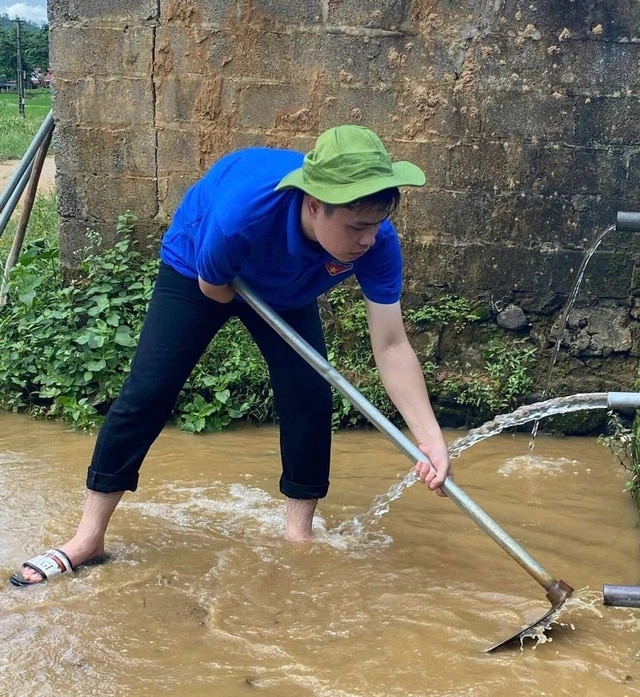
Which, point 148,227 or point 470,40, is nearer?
point 470,40

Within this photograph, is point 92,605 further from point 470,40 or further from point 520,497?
point 470,40

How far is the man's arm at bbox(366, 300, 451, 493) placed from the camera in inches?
111

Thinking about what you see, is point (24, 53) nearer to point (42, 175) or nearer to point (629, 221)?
point (42, 175)

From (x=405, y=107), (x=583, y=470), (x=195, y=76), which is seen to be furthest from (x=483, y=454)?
(x=195, y=76)

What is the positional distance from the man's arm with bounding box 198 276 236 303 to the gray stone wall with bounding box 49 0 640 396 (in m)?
2.02

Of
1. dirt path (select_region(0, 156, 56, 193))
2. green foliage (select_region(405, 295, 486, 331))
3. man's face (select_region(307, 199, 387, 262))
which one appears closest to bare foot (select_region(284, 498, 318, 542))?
man's face (select_region(307, 199, 387, 262))

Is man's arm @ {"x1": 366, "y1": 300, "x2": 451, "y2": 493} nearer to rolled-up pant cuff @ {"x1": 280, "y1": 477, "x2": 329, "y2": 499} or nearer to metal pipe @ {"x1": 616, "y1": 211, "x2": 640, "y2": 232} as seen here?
rolled-up pant cuff @ {"x1": 280, "y1": 477, "x2": 329, "y2": 499}

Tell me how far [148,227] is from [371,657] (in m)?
2.98

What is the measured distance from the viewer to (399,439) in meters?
2.75

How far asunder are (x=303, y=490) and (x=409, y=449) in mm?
607

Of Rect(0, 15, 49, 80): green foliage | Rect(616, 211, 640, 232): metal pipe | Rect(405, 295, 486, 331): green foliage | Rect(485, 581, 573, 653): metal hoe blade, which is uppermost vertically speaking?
Rect(0, 15, 49, 80): green foliage

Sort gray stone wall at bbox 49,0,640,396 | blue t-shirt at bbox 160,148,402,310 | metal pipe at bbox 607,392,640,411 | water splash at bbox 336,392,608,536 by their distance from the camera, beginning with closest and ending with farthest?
1. metal pipe at bbox 607,392,640,411
2. blue t-shirt at bbox 160,148,402,310
3. water splash at bbox 336,392,608,536
4. gray stone wall at bbox 49,0,640,396

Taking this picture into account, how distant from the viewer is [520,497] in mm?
3924

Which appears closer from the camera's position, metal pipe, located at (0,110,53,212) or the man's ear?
the man's ear
